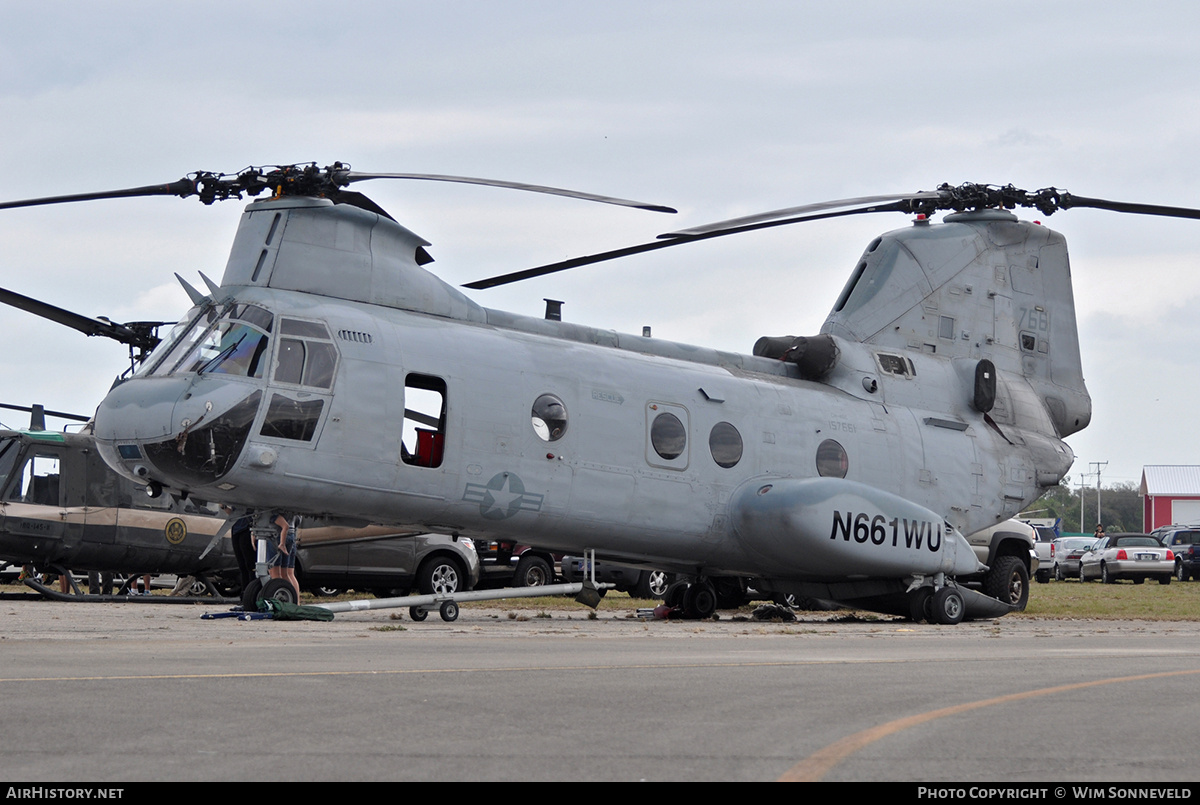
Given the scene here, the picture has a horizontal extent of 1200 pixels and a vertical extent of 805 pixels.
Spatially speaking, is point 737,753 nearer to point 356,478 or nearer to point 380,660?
point 380,660

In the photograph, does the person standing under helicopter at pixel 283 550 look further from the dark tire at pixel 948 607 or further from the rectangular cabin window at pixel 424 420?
the dark tire at pixel 948 607

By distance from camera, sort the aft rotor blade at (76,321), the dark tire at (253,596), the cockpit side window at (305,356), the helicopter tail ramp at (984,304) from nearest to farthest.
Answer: the cockpit side window at (305,356), the dark tire at (253,596), the aft rotor blade at (76,321), the helicopter tail ramp at (984,304)

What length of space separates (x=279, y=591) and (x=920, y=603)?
8614mm

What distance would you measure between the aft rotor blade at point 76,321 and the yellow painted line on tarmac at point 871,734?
1455 centimetres

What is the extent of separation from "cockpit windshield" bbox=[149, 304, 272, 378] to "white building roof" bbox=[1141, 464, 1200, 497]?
94.2m

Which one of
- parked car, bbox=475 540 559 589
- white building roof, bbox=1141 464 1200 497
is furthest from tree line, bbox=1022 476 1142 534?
parked car, bbox=475 540 559 589

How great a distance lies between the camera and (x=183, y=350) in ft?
49.6

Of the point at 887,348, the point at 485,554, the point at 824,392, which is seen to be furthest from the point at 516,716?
the point at 485,554

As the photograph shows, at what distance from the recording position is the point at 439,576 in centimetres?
2464

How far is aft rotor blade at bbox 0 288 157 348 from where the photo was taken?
18516 mm

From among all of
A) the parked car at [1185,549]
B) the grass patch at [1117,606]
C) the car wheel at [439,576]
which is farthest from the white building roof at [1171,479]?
the car wheel at [439,576]

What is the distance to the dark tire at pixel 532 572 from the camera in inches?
1069

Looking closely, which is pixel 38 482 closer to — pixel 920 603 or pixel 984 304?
pixel 920 603

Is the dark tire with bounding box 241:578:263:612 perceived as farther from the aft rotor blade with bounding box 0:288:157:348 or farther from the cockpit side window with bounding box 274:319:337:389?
the aft rotor blade with bounding box 0:288:157:348
